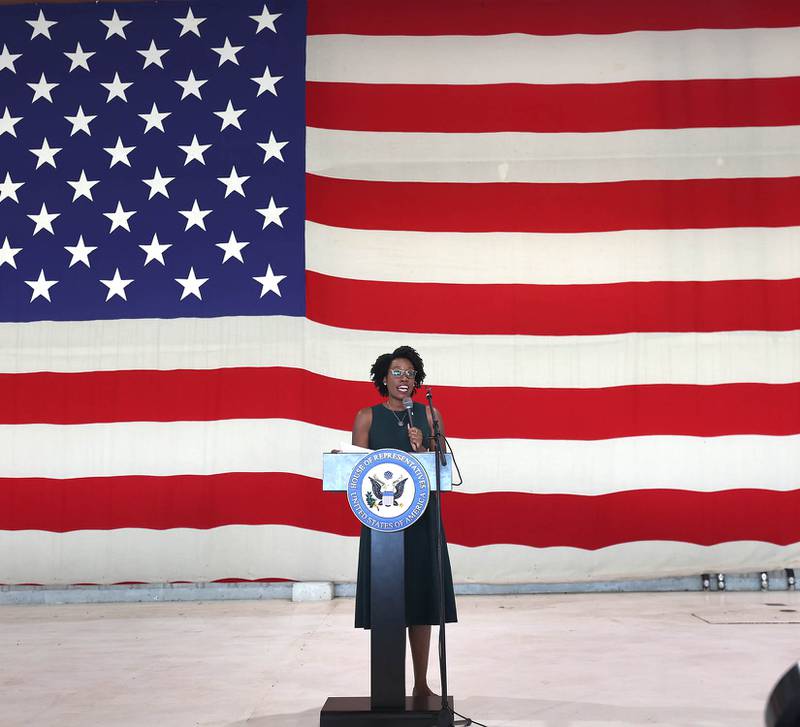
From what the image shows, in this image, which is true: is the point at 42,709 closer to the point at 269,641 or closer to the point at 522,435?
the point at 269,641

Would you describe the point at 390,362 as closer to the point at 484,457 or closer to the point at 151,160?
the point at 484,457

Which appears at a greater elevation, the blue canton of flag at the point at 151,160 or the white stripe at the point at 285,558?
the blue canton of flag at the point at 151,160

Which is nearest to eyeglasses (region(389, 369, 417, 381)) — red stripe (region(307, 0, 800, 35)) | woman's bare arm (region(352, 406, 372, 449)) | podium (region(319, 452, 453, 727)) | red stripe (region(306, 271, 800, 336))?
woman's bare arm (region(352, 406, 372, 449))

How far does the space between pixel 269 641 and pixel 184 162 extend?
9.83ft

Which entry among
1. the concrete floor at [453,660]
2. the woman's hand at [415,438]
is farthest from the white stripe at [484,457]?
the woman's hand at [415,438]

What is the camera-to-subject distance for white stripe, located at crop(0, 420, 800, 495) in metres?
5.15

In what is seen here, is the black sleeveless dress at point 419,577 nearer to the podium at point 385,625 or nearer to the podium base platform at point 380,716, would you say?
the podium at point 385,625

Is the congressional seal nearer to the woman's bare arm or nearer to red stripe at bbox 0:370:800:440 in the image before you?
the woman's bare arm

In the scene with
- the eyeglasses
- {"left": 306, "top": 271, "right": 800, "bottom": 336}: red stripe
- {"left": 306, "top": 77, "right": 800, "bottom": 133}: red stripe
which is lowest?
the eyeglasses

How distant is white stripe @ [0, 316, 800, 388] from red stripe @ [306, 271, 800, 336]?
2.2 inches

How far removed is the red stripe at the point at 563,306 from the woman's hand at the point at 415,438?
2777 millimetres

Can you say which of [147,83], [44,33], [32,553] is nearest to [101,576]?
[32,553]

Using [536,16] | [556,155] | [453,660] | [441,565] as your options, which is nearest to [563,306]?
[556,155]

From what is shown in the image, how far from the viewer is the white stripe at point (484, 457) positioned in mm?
5152
